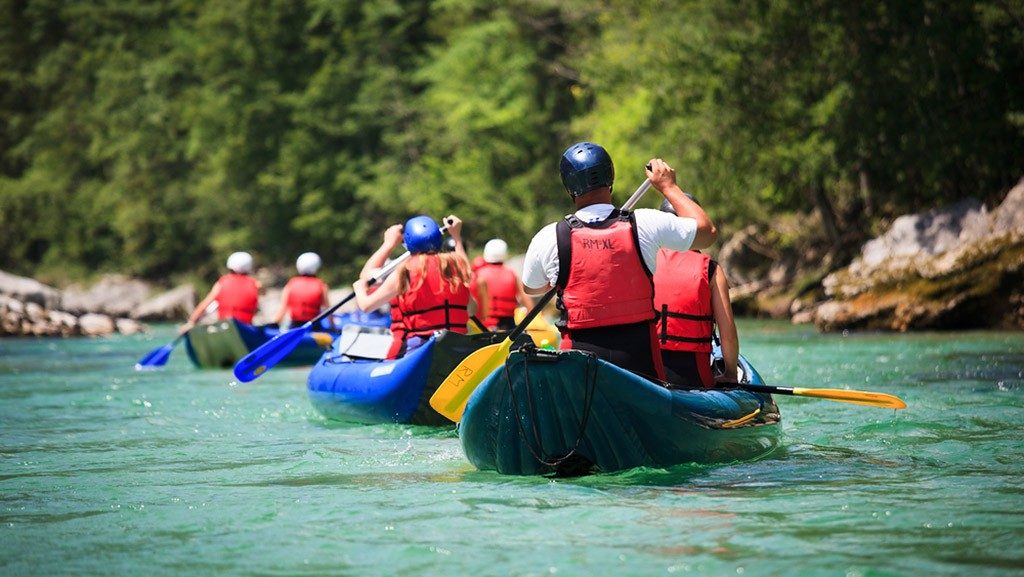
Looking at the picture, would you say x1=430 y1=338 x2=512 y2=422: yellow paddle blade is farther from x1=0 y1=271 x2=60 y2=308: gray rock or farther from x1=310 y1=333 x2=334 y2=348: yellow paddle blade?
x1=0 y1=271 x2=60 y2=308: gray rock

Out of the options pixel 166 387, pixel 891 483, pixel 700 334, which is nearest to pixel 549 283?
pixel 700 334

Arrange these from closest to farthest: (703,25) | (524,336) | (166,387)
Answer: (524,336) < (166,387) < (703,25)

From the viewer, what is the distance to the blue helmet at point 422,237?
8.69 meters

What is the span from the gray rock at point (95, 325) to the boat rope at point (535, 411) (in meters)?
20.6

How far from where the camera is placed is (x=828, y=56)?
2122 centimetres

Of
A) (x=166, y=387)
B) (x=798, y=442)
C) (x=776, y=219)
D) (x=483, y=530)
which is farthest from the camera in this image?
(x=776, y=219)

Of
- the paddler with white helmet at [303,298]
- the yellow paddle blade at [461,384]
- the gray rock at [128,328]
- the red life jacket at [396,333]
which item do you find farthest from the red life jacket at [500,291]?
the gray rock at [128,328]

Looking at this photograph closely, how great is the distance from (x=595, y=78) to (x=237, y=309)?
492 inches

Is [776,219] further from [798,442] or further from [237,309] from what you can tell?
[798,442]

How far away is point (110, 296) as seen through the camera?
127 feet

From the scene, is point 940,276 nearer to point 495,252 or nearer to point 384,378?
point 495,252

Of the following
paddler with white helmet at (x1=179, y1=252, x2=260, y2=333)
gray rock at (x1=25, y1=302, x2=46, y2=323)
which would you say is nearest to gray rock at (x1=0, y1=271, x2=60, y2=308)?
gray rock at (x1=25, y1=302, x2=46, y2=323)

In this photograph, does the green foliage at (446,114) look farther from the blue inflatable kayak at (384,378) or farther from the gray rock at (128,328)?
the blue inflatable kayak at (384,378)

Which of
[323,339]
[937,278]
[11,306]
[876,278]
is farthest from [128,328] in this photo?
[937,278]
